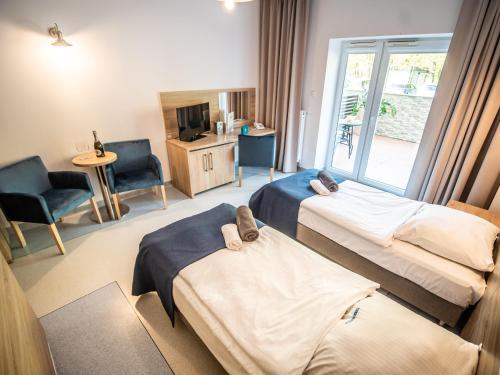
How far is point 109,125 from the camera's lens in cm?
296

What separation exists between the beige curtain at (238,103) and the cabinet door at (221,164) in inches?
34.0

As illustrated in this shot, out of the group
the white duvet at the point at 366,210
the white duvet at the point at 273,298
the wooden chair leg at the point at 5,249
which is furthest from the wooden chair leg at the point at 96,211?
the white duvet at the point at 366,210

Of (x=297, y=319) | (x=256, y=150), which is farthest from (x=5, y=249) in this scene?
(x=256, y=150)

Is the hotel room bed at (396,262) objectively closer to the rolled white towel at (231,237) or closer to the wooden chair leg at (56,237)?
the rolled white towel at (231,237)

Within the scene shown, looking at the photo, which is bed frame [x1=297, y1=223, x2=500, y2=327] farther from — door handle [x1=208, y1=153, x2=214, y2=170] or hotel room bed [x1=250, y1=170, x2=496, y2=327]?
door handle [x1=208, y1=153, x2=214, y2=170]

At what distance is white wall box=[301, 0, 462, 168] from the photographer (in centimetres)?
251

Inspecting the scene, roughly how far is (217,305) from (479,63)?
9.91 feet

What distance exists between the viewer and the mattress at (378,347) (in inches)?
36.3

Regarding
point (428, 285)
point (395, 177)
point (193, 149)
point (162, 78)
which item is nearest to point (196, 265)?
point (428, 285)

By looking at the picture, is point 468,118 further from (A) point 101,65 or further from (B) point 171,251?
(A) point 101,65

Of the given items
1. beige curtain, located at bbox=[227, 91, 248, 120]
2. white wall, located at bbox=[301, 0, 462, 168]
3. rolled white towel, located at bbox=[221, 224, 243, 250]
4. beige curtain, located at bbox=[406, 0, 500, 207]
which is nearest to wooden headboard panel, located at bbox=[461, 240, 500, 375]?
rolled white towel, located at bbox=[221, 224, 243, 250]

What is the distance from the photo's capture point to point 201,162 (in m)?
3.33

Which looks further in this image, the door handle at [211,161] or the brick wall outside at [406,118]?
the door handle at [211,161]

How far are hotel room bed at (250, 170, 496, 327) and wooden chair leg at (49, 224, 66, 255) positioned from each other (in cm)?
204
